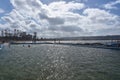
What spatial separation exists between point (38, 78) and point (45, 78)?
Result: 1.00 meters

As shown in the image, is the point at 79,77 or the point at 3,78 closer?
the point at 3,78

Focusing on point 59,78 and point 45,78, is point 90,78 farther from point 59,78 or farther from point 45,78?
point 45,78

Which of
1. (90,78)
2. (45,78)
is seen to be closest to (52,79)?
(45,78)

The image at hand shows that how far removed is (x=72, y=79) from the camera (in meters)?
25.9

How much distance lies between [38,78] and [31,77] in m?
1.11

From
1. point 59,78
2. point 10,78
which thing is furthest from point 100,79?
point 10,78

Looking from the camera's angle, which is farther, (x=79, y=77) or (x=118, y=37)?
(x=118, y=37)

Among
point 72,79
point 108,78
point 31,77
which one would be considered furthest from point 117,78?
point 31,77

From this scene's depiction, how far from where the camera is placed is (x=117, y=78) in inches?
1075

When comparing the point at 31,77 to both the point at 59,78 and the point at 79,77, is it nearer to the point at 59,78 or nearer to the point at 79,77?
the point at 59,78

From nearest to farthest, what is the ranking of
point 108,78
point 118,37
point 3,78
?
point 3,78 < point 108,78 < point 118,37

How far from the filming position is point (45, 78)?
85.9 ft

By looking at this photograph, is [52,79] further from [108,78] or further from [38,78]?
[108,78]

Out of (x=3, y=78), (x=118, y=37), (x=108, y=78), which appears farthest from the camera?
(x=118, y=37)
